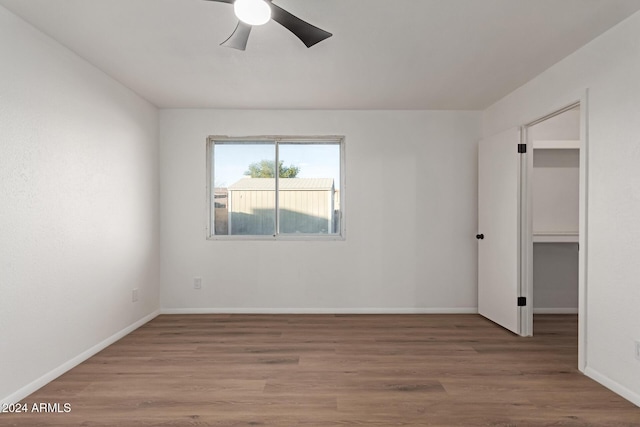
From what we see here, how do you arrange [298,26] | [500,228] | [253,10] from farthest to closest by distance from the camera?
[500,228], [298,26], [253,10]

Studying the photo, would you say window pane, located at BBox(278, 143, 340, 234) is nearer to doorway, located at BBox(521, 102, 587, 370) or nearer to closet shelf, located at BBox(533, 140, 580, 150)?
closet shelf, located at BBox(533, 140, 580, 150)

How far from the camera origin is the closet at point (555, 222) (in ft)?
15.0

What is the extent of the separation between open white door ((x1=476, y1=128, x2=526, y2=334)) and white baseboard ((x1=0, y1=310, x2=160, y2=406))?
373cm

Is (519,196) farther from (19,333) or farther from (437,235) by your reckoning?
(19,333)

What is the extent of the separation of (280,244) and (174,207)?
131 centimetres

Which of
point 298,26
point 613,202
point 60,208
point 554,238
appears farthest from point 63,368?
point 554,238

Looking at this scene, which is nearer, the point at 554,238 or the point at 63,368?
the point at 63,368

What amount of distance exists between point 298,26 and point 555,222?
13.0 feet

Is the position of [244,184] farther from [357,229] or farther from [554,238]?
[554,238]

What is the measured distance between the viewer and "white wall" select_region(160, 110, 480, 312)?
15.0ft

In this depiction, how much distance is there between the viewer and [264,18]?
1982 millimetres

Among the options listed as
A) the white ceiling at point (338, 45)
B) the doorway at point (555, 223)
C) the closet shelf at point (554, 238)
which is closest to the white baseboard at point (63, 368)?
the white ceiling at point (338, 45)

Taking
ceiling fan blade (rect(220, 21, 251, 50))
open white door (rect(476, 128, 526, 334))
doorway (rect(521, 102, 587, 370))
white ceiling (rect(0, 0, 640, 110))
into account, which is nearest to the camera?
ceiling fan blade (rect(220, 21, 251, 50))

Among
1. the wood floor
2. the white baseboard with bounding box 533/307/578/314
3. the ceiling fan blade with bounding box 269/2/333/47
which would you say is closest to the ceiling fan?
the ceiling fan blade with bounding box 269/2/333/47
